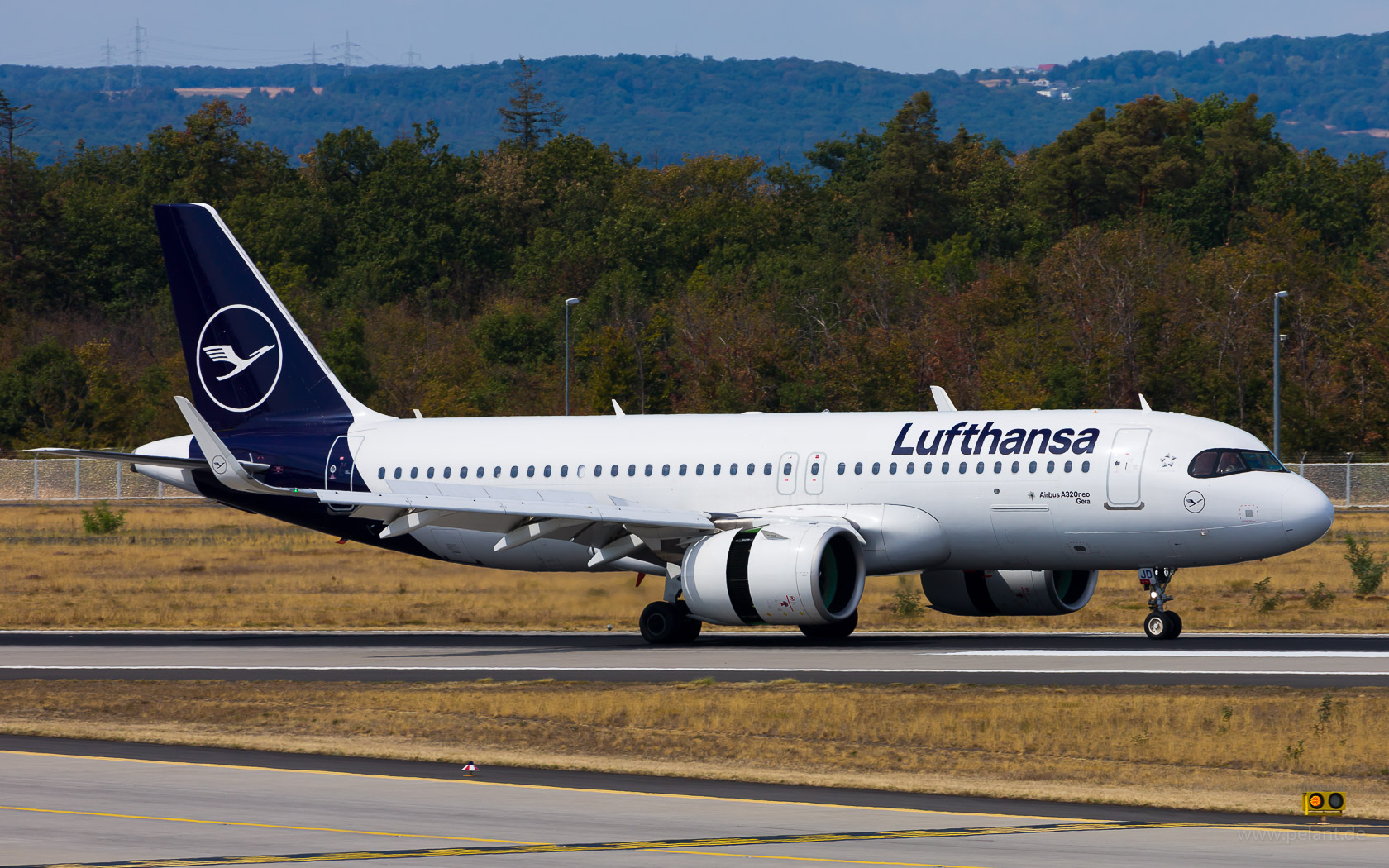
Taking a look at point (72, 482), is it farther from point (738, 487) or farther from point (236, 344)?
point (738, 487)

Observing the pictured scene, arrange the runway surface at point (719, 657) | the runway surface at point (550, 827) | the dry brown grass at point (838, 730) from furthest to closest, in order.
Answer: the runway surface at point (719, 657) → the dry brown grass at point (838, 730) → the runway surface at point (550, 827)

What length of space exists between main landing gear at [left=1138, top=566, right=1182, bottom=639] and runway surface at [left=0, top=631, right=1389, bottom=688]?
0.90ft

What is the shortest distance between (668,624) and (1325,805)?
60.6ft

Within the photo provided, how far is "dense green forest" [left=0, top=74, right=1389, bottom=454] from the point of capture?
82188 millimetres

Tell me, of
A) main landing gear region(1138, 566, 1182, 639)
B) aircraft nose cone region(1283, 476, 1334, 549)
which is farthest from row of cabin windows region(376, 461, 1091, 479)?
aircraft nose cone region(1283, 476, 1334, 549)

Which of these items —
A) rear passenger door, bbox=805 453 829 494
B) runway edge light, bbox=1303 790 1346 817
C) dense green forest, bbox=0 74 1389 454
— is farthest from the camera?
dense green forest, bbox=0 74 1389 454

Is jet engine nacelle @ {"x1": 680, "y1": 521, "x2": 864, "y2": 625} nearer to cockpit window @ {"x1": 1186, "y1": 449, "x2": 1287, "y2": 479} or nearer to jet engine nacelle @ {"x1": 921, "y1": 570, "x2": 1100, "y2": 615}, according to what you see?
jet engine nacelle @ {"x1": 921, "y1": 570, "x2": 1100, "y2": 615}

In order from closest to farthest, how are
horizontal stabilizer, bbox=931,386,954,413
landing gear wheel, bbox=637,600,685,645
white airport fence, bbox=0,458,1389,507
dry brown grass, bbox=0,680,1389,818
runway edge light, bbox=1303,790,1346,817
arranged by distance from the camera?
runway edge light, bbox=1303,790,1346,817
dry brown grass, bbox=0,680,1389,818
landing gear wheel, bbox=637,600,685,645
horizontal stabilizer, bbox=931,386,954,413
white airport fence, bbox=0,458,1389,507

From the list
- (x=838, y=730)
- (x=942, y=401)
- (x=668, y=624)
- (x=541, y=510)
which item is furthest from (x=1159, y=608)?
(x=838, y=730)

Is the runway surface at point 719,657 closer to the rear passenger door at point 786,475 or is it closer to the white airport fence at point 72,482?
the rear passenger door at point 786,475

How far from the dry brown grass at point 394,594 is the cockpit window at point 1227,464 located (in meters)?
4.33

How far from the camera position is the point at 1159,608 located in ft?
106

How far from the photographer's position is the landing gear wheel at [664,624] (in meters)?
33.7

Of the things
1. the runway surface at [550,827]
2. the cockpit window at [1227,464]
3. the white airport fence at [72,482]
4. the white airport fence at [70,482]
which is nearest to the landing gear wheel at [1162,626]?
the cockpit window at [1227,464]
